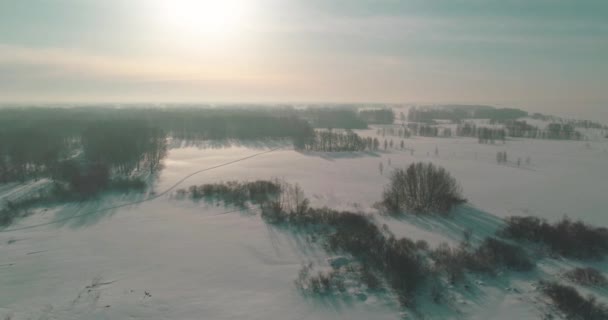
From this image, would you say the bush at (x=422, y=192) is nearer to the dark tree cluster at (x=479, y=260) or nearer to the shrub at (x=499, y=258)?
the shrub at (x=499, y=258)

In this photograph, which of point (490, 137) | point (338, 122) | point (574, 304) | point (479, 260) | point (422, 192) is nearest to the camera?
point (574, 304)

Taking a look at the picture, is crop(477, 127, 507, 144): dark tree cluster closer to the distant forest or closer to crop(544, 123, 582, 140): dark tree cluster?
crop(544, 123, 582, 140): dark tree cluster

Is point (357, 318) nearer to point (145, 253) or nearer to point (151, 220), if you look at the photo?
point (145, 253)

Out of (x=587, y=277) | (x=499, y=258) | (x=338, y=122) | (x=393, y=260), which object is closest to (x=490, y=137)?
(x=338, y=122)

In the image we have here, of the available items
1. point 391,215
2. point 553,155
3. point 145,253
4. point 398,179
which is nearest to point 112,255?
point 145,253

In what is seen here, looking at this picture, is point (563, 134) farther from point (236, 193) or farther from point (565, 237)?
point (236, 193)

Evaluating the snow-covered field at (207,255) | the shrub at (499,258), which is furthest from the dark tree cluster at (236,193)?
the shrub at (499,258)

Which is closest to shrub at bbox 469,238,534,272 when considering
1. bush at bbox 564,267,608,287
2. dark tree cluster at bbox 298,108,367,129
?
bush at bbox 564,267,608,287
